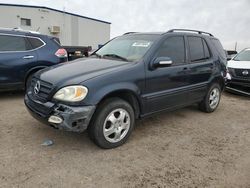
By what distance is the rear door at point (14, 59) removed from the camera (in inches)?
229

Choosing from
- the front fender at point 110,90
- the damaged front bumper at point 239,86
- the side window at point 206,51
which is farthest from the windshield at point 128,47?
the damaged front bumper at point 239,86

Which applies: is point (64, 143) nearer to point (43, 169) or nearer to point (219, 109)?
point (43, 169)

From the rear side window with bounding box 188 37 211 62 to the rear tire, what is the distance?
0.77 metres

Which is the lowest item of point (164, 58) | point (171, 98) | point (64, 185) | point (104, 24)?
point (64, 185)

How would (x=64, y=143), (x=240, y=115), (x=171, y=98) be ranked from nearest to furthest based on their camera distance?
1. (x=64, y=143)
2. (x=171, y=98)
3. (x=240, y=115)

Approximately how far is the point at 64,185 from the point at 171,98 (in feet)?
7.84

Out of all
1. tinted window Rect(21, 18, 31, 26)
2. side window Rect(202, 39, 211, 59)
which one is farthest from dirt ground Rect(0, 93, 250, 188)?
tinted window Rect(21, 18, 31, 26)

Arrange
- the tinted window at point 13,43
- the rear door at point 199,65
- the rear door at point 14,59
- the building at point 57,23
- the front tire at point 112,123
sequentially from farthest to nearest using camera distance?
1. the building at point 57,23
2. the tinted window at point 13,43
3. the rear door at point 14,59
4. the rear door at point 199,65
5. the front tire at point 112,123

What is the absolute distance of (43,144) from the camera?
145 inches

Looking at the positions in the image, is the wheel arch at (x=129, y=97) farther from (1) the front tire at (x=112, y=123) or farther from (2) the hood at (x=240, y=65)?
(2) the hood at (x=240, y=65)

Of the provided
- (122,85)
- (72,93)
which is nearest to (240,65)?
(122,85)

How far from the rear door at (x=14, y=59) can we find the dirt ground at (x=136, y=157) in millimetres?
1278

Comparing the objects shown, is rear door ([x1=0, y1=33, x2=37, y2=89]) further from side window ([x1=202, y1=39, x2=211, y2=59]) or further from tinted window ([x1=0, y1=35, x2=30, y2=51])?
side window ([x1=202, y1=39, x2=211, y2=59])

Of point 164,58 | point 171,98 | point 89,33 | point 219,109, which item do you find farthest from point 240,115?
point 89,33
